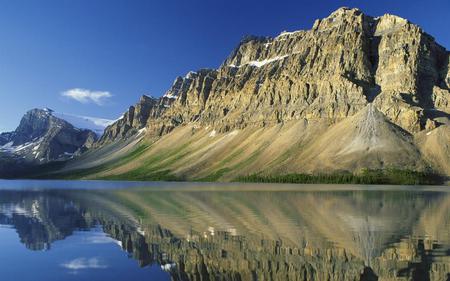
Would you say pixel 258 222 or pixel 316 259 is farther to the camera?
pixel 258 222

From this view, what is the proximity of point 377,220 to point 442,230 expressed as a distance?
404 inches

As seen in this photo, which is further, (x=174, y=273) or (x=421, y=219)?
(x=421, y=219)

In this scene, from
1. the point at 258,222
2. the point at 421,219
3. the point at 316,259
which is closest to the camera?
the point at 316,259

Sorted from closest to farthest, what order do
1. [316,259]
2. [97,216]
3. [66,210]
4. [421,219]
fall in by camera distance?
[316,259] → [421,219] → [97,216] → [66,210]

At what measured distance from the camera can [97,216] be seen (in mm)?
64625

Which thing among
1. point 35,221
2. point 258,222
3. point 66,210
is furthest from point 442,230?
point 66,210

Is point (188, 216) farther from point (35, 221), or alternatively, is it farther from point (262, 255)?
point (262, 255)

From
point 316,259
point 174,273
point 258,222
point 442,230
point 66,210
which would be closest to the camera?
point 174,273

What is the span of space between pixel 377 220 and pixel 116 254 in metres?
34.9

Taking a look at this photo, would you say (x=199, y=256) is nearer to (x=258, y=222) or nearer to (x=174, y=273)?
(x=174, y=273)

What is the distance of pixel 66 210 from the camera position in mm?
74938

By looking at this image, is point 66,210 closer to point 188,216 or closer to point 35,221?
point 35,221

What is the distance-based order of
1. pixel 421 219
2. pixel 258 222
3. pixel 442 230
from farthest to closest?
pixel 421 219, pixel 258 222, pixel 442 230

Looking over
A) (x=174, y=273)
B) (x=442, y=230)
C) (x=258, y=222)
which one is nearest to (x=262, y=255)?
(x=174, y=273)
